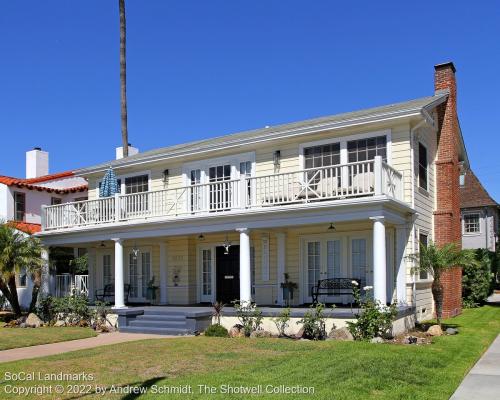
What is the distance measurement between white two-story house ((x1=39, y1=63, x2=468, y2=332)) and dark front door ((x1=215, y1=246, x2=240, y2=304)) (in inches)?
1.4

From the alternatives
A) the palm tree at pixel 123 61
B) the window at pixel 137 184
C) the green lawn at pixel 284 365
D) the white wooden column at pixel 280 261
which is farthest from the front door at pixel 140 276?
the palm tree at pixel 123 61

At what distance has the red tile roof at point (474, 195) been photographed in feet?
124

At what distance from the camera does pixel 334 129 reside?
55.4 feet

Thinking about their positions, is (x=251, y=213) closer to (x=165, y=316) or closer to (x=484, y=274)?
(x=165, y=316)

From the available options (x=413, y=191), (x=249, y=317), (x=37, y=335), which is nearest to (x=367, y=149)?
(x=413, y=191)

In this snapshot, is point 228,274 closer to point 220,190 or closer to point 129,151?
point 220,190

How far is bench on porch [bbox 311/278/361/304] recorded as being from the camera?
17234mm

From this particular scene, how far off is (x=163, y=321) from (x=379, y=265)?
6.96 metres

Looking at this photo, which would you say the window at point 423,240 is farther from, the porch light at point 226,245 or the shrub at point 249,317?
the porch light at point 226,245

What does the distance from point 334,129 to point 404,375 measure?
8.81 m

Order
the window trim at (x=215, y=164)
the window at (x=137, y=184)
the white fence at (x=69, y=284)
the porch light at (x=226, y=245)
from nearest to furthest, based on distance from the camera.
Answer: the porch light at (x=226, y=245) < the window trim at (x=215, y=164) < the window at (x=137, y=184) < the white fence at (x=69, y=284)

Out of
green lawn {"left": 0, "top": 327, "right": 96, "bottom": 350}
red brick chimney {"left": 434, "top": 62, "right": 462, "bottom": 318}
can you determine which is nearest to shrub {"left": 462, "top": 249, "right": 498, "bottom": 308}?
red brick chimney {"left": 434, "top": 62, "right": 462, "bottom": 318}

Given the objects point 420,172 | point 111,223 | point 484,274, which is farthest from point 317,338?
point 484,274

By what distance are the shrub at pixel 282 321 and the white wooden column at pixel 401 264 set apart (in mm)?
3325
